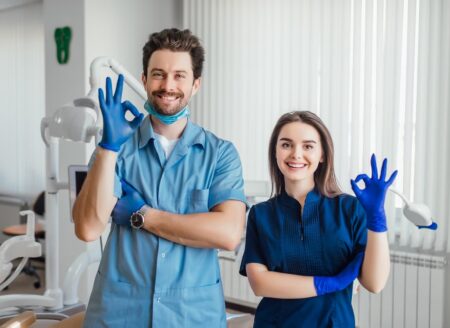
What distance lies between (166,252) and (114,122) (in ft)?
1.11

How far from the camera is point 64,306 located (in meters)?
2.35

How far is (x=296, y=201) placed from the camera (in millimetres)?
1211

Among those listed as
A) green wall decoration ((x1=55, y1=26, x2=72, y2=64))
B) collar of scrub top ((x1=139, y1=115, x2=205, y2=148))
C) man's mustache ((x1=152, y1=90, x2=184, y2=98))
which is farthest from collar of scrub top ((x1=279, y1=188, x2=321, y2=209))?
green wall decoration ((x1=55, y1=26, x2=72, y2=64))

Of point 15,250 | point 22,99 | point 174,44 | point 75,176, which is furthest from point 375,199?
point 22,99

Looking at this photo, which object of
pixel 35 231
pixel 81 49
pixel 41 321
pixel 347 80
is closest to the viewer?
pixel 41 321

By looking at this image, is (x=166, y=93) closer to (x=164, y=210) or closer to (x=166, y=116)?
(x=166, y=116)

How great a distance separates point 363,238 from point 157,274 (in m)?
0.49

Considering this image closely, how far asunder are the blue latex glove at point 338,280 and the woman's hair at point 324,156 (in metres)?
0.18

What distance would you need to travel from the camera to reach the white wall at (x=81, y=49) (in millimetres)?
3408

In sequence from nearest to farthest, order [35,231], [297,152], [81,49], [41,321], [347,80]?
1. [297,152]
2. [41,321]
3. [347,80]
4. [81,49]
5. [35,231]

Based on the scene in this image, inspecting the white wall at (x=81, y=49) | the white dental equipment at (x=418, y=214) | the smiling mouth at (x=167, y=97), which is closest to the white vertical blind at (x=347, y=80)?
the white wall at (x=81, y=49)

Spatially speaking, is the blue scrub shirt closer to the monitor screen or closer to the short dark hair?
the short dark hair

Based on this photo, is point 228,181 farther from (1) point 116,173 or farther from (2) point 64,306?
(2) point 64,306

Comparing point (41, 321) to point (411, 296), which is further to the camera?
point (411, 296)
